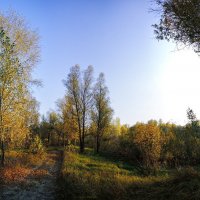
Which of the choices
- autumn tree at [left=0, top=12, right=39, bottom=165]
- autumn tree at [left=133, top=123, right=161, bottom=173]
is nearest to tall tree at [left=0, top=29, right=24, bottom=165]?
autumn tree at [left=0, top=12, right=39, bottom=165]

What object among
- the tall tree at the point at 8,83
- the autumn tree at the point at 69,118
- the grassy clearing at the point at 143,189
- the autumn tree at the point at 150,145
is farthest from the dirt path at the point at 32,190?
the autumn tree at the point at 69,118

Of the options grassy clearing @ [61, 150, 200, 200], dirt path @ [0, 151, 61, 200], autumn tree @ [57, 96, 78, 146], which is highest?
autumn tree @ [57, 96, 78, 146]

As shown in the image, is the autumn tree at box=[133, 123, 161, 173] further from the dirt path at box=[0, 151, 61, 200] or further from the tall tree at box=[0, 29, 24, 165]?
the tall tree at box=[0, 29, 24, 165]

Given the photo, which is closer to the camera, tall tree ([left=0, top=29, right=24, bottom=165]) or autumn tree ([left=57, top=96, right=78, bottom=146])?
tall tree ([left=0, top=29, right=24, bottom=165])

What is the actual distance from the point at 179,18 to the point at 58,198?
8079 millimetres

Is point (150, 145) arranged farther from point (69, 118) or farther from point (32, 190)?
point (69, 118)

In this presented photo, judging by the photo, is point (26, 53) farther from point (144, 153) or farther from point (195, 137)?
point (195, 137)

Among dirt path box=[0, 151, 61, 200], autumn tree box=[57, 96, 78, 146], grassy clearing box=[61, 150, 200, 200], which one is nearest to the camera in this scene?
grassy clearing box=[61, 150, 200, 200]

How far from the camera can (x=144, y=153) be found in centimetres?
2319

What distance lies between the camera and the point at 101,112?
4625 centimetres

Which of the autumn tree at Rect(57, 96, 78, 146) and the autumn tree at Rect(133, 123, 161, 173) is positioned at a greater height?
the autumn tree at Rect(57, 96, 78, 146)

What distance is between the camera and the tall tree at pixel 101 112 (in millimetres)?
45875

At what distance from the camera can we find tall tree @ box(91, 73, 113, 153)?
4588 cm

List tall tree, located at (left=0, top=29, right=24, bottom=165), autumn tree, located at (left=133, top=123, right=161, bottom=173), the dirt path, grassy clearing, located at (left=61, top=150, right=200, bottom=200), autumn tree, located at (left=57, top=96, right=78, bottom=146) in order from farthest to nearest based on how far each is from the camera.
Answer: autumn tree, located at (left=57, top=96, right=78, bottom=146) → autumn tree, located at (left=133, top=123, right=161, bottom=173) → tall tree, located at (left=0, top=29, right=24, bottom=165) → the dirt path → grassy clearing, located at (left=61, top=150, right=200, bottom=200)
